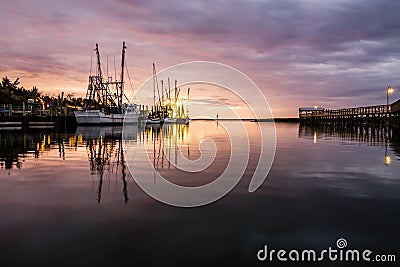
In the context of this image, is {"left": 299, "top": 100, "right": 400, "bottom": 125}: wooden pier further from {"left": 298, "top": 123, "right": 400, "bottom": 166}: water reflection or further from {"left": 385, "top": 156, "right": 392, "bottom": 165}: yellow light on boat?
{"left": 385, "top": 156, "right": 392, "bottom": 165}: yellow light on boat

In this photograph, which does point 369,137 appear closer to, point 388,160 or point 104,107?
point 388,160

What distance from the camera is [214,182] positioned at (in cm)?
996

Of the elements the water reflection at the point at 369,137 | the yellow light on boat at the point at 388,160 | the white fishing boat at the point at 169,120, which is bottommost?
the yellow light on boat at the point at 388,160

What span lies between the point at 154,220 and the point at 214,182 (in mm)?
4044

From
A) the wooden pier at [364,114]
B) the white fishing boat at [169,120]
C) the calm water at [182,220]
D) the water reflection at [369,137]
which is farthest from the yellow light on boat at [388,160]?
the white fishing boat at [169,120]

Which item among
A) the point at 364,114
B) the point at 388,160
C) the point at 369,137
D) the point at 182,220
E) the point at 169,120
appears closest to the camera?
the point at 182,220

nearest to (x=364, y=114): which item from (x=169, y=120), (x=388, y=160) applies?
(x=388, y=160)

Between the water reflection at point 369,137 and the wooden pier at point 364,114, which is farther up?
the wooden pier at point 364,114

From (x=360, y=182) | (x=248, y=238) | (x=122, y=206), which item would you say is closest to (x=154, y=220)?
(x=122, y=206)

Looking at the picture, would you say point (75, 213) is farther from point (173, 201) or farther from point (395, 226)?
point (395, 226)

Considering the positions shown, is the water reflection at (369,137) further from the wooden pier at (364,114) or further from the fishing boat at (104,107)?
the fishing boat at (104,107)

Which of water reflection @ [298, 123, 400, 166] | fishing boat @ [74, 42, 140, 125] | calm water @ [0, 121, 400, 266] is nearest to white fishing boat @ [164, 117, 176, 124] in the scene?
fishing boat @ [74, 42, 140, 125]

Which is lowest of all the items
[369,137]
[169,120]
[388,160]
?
[388,160]

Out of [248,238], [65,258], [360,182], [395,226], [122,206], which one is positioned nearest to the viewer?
[65,258]
